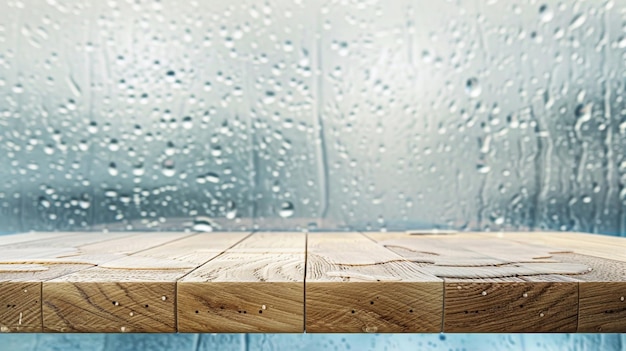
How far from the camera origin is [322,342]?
1.08 metres

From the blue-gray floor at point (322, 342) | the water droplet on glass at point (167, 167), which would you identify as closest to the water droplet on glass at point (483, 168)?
the blue-gray floor at point (322, 342)

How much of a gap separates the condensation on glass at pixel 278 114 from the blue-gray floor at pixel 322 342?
0.30m

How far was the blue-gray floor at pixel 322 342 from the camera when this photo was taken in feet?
3.45

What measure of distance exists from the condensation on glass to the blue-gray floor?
0.30 metres

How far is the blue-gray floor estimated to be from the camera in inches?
41.4

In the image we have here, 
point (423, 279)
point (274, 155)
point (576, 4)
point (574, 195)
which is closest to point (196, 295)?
point (423, 279)

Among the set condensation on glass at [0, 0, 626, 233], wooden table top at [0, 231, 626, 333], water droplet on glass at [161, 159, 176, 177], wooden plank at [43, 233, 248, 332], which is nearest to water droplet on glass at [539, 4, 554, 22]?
condensation on glass at [0, 0, 626, 233]

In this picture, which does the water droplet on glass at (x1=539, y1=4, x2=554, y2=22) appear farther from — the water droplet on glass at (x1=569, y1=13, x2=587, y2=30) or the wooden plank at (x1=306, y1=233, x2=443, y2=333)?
the wooden plank at (x1=306, y1=233, x2=443, y2=333)

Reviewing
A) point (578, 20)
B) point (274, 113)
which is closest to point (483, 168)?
point (578, 20)

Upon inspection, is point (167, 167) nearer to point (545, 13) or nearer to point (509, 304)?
point (509, 304)

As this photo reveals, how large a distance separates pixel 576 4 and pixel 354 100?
697 mm

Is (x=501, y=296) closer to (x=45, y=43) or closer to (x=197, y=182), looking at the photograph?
(x=197, y=182)

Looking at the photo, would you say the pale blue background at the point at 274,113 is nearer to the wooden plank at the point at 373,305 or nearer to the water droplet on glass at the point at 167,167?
the water droplet on glass at the point at 167,167

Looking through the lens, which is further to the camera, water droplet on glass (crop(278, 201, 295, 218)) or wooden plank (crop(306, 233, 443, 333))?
water droplet on glass (crop(278, 201, 295, 218))
